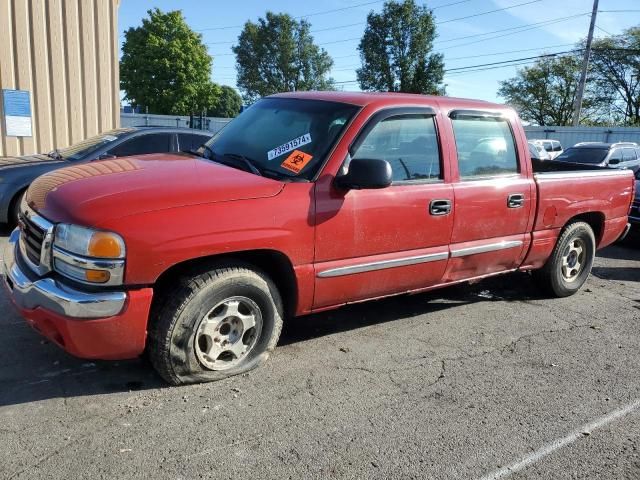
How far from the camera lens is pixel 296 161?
3.72m

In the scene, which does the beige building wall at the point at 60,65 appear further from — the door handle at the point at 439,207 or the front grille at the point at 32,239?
the door handle at the point at 439,207

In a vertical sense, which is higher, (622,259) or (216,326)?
(216,326)

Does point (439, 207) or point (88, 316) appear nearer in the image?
point (88, 316)

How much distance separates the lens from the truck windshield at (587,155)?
52.1 ft

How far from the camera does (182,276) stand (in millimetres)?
3240

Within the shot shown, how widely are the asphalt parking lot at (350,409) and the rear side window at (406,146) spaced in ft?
4.45

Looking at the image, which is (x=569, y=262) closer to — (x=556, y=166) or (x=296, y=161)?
(x=556, y=166)

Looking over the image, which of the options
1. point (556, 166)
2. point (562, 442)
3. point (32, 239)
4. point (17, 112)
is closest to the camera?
point (562, 442)

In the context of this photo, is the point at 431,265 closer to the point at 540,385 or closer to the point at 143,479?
the point at 540,385

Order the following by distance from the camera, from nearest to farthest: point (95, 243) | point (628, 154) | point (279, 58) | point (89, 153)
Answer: point (95, 243) → point (89, 153) → point (628, 154) → point (279, 58)

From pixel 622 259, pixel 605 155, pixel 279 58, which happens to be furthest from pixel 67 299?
pixel 279 58

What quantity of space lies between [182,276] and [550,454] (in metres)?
2.30

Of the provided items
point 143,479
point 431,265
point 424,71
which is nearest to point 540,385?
point 431,265

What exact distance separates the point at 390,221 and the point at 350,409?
4.47 feet
